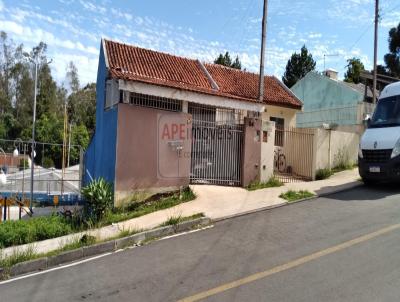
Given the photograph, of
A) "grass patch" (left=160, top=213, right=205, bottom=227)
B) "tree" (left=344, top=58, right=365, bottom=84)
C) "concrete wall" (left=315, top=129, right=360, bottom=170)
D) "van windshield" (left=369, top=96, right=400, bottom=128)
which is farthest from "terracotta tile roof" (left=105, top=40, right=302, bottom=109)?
"tree" (left=344, top=58, right=365, bottom=84)

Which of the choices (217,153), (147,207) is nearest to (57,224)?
(147,207)

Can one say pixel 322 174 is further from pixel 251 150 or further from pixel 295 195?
pixel 295 195

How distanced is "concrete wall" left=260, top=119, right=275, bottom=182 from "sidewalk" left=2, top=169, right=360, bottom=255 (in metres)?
0.72

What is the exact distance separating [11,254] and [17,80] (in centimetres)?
6031

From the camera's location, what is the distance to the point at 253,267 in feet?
19.5

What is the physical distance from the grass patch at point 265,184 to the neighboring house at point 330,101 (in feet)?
26.9

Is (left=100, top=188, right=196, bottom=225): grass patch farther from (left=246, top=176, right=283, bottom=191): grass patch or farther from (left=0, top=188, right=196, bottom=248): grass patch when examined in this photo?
(left=246, top=176, right=283, bottom=191): grass patch

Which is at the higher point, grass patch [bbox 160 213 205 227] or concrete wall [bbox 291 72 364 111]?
concrete wall [bbox 291 72 364 111]

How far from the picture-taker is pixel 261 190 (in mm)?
12539

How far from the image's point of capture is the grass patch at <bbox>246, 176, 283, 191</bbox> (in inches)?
506

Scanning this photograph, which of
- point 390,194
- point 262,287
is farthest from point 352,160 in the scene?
point 262,287

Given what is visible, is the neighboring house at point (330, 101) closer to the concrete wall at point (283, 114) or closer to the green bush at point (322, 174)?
the concrete wall at point (283, 114)

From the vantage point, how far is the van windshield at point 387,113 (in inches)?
460

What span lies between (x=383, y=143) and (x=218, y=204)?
4976 millimetres
